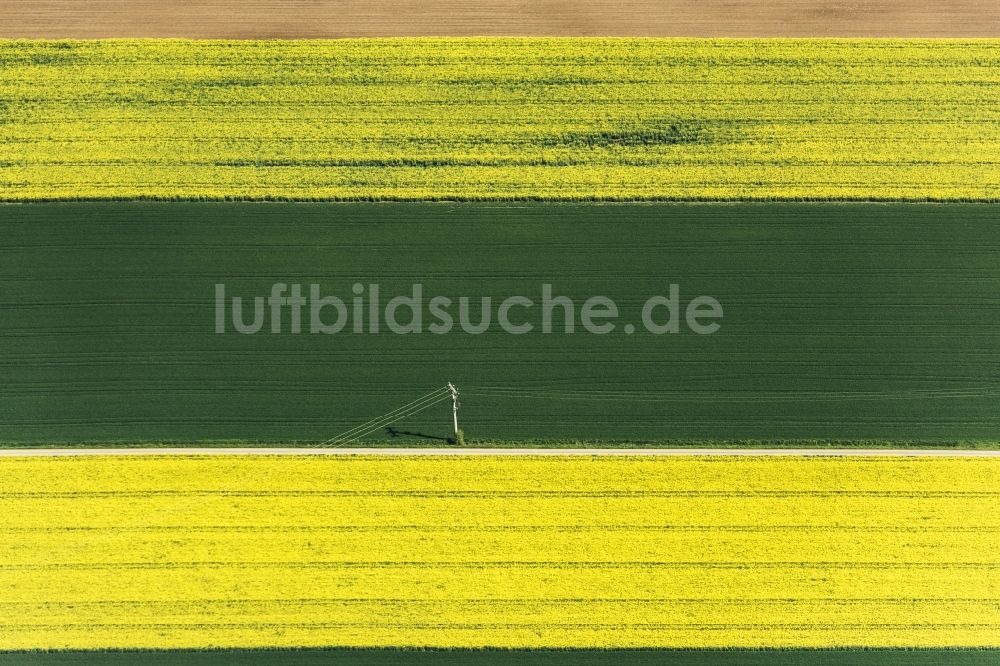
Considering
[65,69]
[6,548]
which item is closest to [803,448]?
[6,548]

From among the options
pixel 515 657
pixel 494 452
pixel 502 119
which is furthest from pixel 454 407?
pixel 502 119

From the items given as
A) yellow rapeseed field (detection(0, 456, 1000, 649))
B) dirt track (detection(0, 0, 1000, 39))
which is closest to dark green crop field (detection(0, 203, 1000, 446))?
yellow rapeseed field (detection(0, 456, 1000, 649))

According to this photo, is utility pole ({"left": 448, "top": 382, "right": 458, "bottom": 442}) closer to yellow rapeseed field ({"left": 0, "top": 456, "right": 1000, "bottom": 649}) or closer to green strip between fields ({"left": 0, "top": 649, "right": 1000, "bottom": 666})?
yellow rapeseed field ({"left": 0, "top": 456, "right": 1000, "bottom": 649})

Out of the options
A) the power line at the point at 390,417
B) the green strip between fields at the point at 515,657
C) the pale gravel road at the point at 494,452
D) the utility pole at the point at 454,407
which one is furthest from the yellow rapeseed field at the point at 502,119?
the green strip between fields at the point at 515,657

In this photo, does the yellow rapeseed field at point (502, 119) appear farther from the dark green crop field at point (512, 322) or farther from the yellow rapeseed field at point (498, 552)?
the yellow rapeseed field at point (498, 552)

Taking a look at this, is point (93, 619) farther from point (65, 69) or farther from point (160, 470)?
point (65, 69)

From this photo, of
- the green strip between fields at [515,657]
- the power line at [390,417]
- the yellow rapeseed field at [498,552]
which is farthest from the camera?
the power line at [390,417]
